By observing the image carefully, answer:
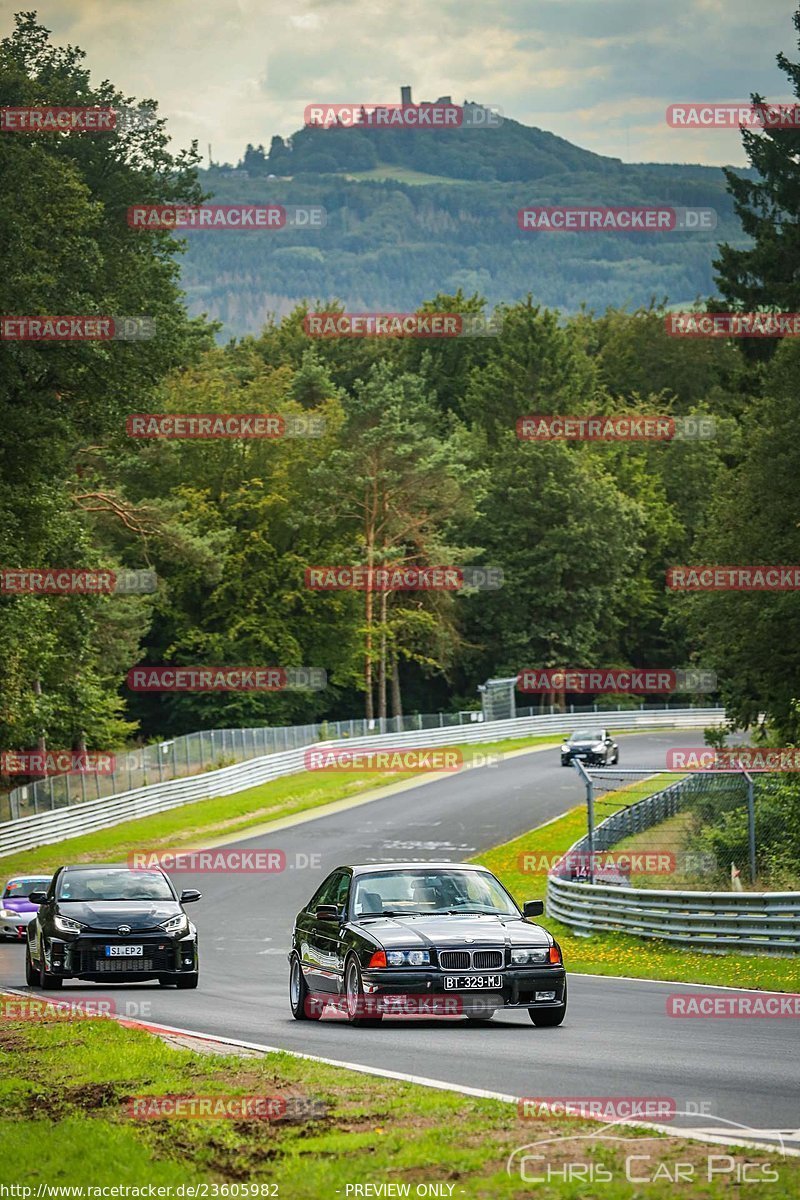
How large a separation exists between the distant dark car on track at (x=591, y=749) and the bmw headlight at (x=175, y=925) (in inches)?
1642

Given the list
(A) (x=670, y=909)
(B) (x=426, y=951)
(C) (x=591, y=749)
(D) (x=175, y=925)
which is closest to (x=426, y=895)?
(B) (x=426, y=951)

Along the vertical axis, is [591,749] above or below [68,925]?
below

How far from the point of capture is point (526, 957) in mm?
13766

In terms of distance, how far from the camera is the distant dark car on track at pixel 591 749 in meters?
60.7

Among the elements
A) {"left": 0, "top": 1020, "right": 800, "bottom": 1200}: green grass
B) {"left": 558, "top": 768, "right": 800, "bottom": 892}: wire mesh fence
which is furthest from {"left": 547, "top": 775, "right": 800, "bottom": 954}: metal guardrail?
{"left": 0, "top": 1020, "right": 800, "bottom": 1200}: green grass

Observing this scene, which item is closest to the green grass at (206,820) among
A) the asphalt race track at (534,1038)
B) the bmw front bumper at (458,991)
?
the asphalt race track at (534,1038)

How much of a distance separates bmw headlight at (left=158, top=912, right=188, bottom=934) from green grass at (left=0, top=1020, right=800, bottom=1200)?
7762 millimetres

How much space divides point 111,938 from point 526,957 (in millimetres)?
6608

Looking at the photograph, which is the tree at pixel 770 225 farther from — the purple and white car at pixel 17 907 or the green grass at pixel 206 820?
the purple and white car at pixel 17 907

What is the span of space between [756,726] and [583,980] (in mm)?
26858

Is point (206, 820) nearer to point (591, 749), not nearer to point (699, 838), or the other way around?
point (591, 749)

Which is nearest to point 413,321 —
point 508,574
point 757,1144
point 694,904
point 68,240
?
point 508,574

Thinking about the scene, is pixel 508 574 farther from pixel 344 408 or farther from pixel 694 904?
pixel 694 904

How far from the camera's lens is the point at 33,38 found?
1585 inches
